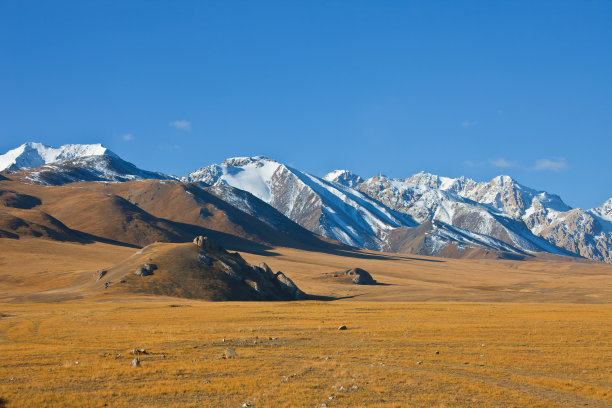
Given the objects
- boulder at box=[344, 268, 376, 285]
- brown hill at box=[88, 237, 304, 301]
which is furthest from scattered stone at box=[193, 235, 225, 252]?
A: boulder at box=[344, 268, 376, 285]

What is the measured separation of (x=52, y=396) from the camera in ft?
81.4

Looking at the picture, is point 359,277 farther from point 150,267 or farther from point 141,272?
point 141,272

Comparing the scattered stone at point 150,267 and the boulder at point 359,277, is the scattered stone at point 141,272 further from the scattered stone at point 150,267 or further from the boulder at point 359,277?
the boulder at point 359,277

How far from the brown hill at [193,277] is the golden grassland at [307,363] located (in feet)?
150

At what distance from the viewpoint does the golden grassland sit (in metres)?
25.6

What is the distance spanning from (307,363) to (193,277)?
8081cm

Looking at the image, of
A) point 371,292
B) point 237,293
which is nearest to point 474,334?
point 237,293

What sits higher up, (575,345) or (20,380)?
(575,345)

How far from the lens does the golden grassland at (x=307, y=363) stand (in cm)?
2564

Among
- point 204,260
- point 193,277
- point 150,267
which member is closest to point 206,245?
point 204,260

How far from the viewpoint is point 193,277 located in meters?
111

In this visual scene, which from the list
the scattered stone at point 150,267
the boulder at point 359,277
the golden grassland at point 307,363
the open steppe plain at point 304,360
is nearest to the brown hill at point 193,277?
the scattered stone at point 150,267

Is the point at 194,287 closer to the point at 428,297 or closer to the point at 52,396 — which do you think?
the point at 428,297

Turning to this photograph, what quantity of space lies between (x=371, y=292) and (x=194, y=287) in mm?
52223
